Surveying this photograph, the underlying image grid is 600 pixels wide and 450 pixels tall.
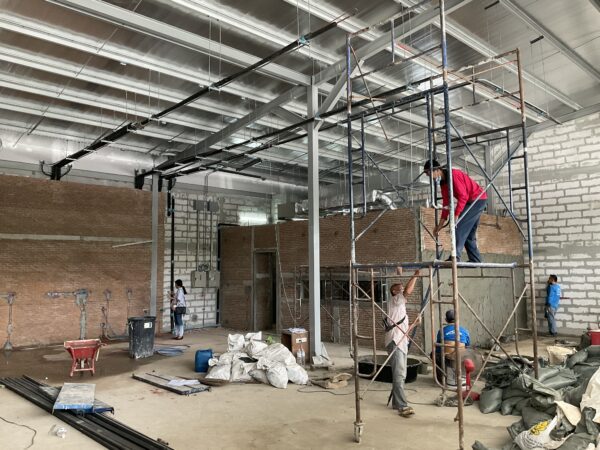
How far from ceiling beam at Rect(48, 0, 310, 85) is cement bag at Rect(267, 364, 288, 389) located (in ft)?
18.2

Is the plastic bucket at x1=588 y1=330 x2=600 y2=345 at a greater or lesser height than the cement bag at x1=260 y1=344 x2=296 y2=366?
greater

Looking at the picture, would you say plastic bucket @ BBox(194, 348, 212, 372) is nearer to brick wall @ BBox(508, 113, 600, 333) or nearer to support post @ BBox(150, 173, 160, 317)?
support post @ BBox(150, 173, 160, 317)

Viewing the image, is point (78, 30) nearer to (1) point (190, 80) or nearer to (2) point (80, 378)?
(1) point (190, 80)

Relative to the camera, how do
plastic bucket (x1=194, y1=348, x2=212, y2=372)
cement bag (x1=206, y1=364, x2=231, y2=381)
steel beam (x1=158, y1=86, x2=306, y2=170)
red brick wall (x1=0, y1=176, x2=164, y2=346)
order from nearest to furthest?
cement bag (x1=206, y1=364, x2=231, y2=381) → plastic bucket (x1=194, y1=348, x2=212, y2=372) → steel beam (x1=158, y1=86, x2=306, y2=170) → red brick wall (x1=0, y1=176, x2=164, y2=346)

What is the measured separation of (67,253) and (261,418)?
9510 millimetres

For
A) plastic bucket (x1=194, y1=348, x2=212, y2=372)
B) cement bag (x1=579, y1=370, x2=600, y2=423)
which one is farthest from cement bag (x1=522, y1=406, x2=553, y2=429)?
plastic bucket (x1=194, y1=348, x2=212, y2=372)

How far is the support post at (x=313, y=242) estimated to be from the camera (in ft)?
31.7

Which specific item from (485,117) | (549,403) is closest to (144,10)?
(549,403)

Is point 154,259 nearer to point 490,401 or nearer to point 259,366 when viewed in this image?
point 259,366

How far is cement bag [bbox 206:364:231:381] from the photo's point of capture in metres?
8.17

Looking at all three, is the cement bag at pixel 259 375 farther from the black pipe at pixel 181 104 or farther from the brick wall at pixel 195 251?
the brick wall at pixel 195 251

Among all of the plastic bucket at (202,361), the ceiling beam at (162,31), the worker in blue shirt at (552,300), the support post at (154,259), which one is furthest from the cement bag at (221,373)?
the worker in blue shirt at (552,300)

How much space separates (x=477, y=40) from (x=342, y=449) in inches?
296

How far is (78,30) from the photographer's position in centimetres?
795
